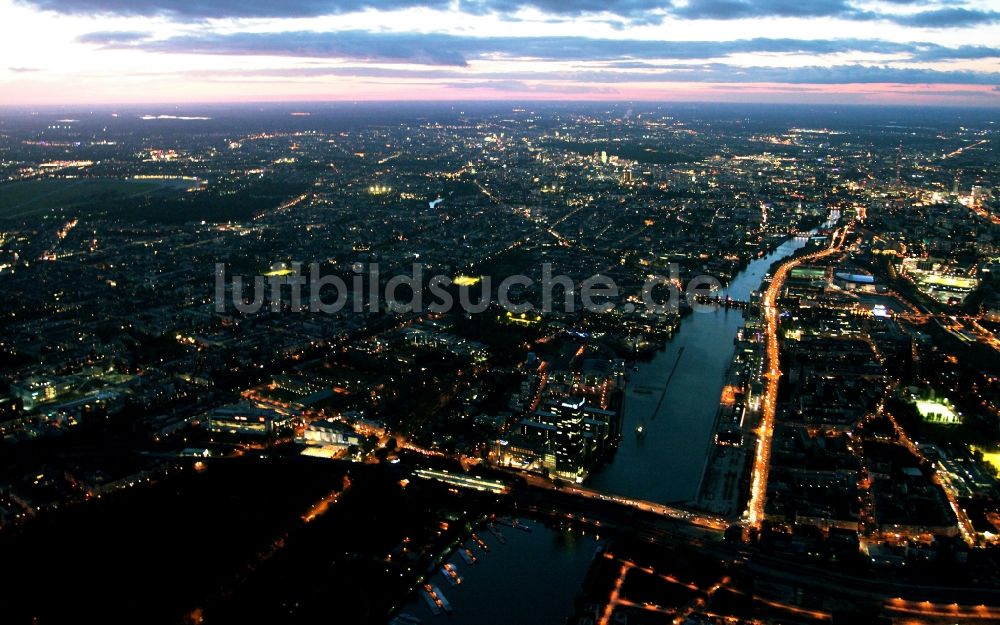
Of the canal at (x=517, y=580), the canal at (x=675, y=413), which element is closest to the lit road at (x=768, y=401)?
the canal at (x=675, y=413)

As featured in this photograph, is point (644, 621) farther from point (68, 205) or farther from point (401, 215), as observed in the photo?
point (68, 205)

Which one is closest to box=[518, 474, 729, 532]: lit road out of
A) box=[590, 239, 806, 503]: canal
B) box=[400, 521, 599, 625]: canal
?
box=[590, 239, 806, 503]: canal

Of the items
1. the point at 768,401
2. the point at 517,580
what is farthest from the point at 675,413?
the point at 517,580

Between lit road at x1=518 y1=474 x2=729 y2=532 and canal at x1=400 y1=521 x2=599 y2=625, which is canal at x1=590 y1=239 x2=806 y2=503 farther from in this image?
canal at x1=400 y1=521 x2=599 y2=625

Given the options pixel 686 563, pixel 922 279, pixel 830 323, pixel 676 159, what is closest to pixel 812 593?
pixel 686 563

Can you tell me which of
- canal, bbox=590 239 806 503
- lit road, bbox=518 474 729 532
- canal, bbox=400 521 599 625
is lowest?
canal, bbox=400 521 599 625

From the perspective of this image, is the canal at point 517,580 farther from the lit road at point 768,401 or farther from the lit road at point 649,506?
the lit road at point 768,401
